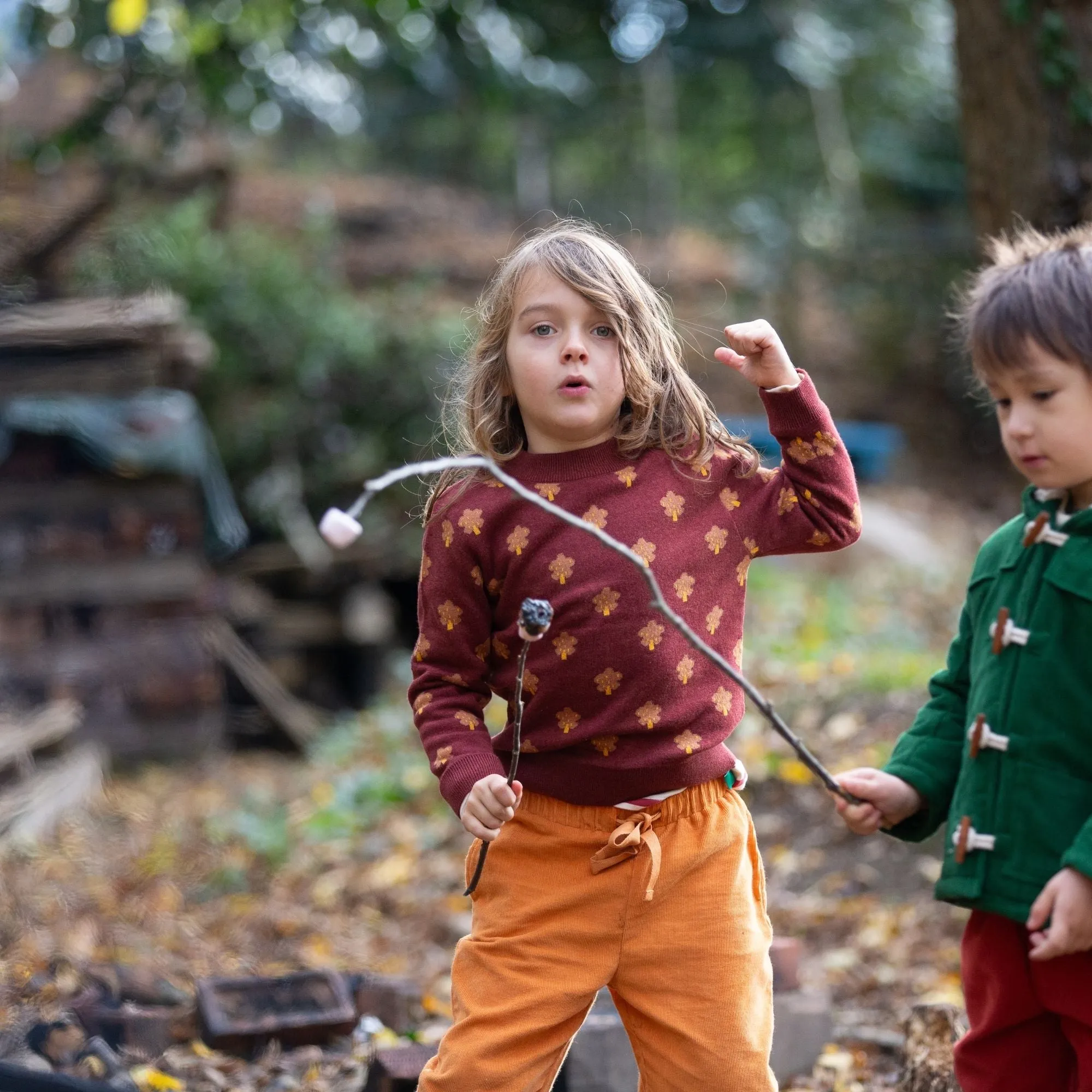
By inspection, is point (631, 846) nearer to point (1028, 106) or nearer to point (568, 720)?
point (568, 720)

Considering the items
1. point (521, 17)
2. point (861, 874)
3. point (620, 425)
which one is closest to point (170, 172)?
point (521, 17)

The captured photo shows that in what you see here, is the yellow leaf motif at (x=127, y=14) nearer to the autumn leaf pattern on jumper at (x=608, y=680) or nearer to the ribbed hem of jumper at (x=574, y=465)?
the ribbed hem of jumper at (x=574, y=465)

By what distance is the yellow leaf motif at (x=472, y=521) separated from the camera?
2131 mm

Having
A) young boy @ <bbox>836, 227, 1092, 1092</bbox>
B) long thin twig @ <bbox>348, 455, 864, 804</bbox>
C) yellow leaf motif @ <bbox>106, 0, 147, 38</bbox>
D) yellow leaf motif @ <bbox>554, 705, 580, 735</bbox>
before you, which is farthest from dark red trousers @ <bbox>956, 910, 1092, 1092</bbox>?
yellow leaf motif @ <bbox>106, 0, 147, 38</bbox>

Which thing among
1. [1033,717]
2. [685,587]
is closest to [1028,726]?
[1033,717]

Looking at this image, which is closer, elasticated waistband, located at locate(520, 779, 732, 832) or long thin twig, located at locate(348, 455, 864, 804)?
long thin twig, located at locate(348, 455, 864, 804)

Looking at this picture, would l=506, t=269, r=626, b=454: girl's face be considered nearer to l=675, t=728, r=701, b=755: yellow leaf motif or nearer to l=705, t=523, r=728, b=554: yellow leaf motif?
l=705, t=523, r=728, b=554: yellow leaf motif

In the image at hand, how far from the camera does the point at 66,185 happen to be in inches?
443

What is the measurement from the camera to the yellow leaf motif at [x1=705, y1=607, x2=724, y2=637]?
7.04 ft

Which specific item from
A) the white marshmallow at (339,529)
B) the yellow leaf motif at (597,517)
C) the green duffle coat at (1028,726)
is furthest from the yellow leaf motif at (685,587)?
the white marshmallow at (339,529)

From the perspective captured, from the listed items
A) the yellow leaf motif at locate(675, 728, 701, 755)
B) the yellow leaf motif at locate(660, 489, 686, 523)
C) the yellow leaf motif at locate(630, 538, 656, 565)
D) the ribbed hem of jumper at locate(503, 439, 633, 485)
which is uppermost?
the ribbed hem of jumper at locate(503, 439, 633, 485)

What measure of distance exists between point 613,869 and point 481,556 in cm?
55

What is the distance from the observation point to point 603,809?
6.93ft

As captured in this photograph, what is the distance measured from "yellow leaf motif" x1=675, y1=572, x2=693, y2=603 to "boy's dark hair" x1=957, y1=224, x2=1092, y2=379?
0.56 metres
